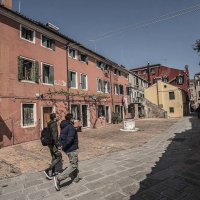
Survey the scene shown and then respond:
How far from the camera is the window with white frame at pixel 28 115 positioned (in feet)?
41.7

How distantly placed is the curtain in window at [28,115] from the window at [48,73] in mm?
2458

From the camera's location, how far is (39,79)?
46.0 ft

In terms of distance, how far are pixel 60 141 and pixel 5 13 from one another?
1036 centimetres

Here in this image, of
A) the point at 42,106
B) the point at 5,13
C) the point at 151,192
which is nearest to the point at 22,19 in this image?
the point at 5,13

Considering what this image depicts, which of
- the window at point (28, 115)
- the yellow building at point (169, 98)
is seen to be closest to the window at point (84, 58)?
the window at point (28, 115)

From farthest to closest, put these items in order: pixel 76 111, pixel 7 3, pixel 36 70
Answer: pixel 76 111 → pixel 36 70 → pixel 7 3

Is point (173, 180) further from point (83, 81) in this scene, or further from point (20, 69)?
point (83, 81)

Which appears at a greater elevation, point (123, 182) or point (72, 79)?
point (72, 79)

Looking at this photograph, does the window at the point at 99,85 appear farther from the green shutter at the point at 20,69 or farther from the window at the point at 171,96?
the window at the point at 171,96

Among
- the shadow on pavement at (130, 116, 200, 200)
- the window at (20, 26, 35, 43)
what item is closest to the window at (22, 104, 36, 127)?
the window at (20, 26, 35, 43)

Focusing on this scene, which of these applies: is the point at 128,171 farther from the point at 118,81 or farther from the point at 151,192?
the point at 118,81

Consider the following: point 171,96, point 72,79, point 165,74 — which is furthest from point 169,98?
point 72,79

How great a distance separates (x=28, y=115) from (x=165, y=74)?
3914 centimetres

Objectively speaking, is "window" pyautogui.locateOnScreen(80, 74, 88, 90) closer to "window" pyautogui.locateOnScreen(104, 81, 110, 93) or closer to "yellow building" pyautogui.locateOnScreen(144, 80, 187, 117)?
"window" pyautogui.locateOnScreen(104, 81, 110, 93)
